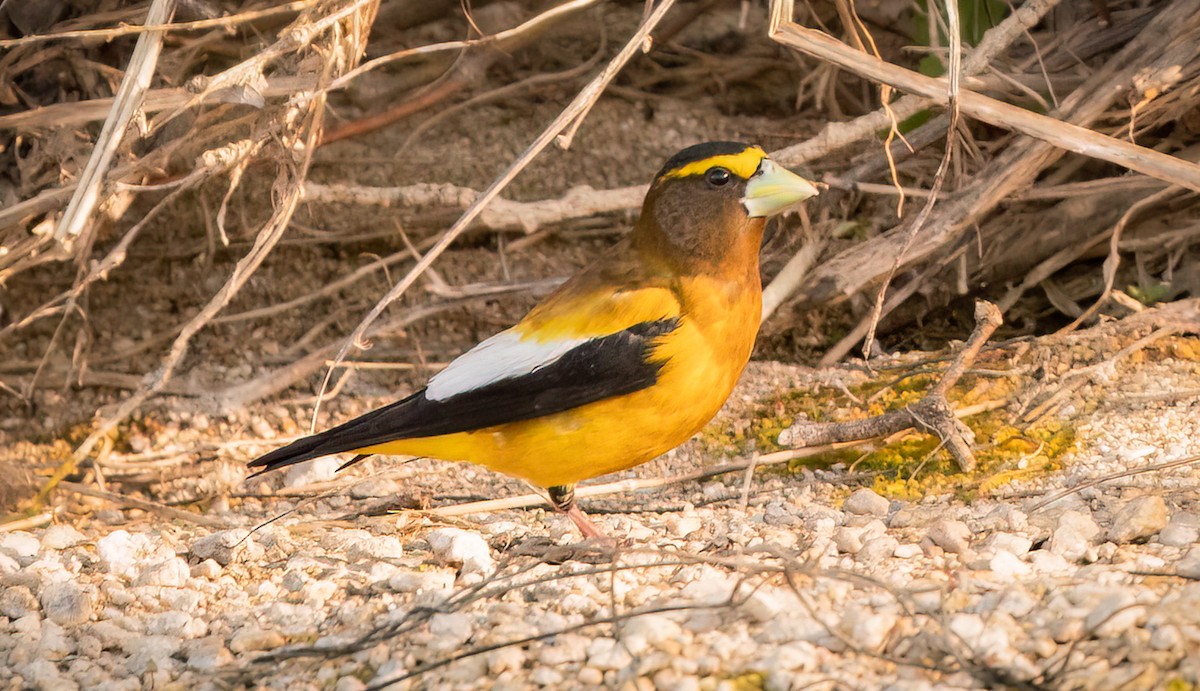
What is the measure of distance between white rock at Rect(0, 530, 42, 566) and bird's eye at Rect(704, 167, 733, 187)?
6.43ft

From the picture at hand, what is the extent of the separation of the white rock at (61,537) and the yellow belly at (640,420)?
82 cm

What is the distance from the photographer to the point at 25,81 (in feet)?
14.9

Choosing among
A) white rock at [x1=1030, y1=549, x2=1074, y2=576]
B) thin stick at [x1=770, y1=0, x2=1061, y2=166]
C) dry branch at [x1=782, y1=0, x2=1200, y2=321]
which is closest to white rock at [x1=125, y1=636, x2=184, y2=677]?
white rock at [x1=1030, y1=549, x2=1074, y2=576]

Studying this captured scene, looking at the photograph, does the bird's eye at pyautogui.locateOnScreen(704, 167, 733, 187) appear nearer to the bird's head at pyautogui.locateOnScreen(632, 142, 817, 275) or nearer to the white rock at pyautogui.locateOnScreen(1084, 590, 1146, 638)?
the bird's head at pyautogui.locateOnScreen(632, 142, 817, 275)

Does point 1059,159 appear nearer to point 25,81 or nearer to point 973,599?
point 973,599

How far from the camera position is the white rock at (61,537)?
3.41m

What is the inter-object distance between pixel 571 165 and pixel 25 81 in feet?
6.90

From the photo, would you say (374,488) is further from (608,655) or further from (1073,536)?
(1073,536)

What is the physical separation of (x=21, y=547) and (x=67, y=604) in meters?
0.53

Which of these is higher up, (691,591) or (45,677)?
(691,591)

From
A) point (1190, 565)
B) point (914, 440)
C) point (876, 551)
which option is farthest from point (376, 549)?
point (1190, 565)

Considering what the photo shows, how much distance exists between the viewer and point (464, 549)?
3.11 meters

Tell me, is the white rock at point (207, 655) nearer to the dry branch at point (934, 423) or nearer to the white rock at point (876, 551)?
the white rock at point (876, 551)

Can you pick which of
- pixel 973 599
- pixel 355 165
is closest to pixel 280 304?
pixel 355 165
